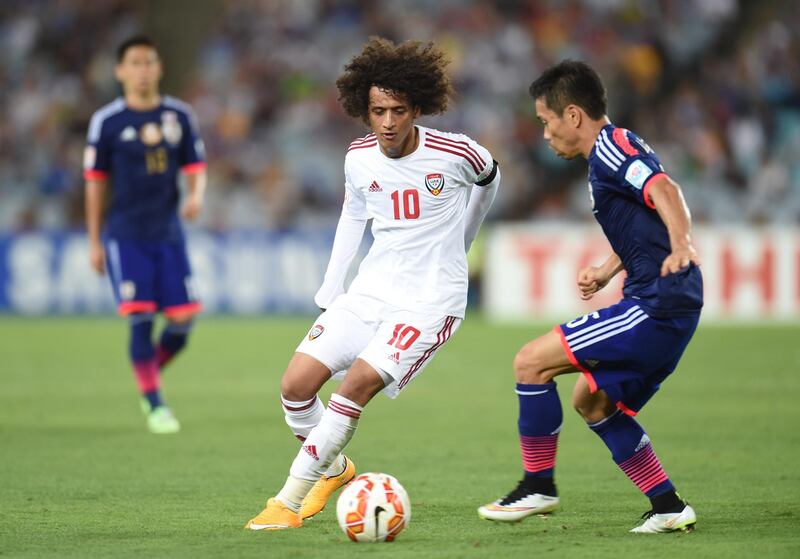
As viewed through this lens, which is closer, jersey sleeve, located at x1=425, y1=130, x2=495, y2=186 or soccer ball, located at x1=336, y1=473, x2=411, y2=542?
soccer ball, located at x1=336, y1=473, x2=411, y2=542

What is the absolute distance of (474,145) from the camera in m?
6.10

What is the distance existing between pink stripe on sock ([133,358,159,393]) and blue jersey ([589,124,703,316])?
4.75 meters

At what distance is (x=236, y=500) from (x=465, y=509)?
117cm

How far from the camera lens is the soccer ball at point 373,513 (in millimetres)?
5301

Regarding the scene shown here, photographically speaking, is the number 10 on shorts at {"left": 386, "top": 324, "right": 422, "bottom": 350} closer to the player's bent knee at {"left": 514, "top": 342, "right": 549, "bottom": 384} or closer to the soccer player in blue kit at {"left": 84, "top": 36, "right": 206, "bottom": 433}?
the player's bent knee at {"left": 514, "top": 342, "right": 549, "bottom": 384}

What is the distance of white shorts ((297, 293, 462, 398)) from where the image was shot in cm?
568

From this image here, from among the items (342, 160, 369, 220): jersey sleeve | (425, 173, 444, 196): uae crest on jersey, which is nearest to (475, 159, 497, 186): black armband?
(425, 173, 444, 196): uae crest on jersey

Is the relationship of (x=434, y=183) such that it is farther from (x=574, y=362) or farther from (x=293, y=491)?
(x=293, y=491)

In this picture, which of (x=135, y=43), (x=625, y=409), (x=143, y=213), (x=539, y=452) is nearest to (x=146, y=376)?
(x=143, y=213)

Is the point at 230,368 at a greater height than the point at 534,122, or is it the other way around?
the point at 534,122

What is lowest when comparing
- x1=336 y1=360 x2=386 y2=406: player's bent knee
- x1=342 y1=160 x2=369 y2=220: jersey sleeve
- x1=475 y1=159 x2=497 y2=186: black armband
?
x1=336 y1=360 x2=386 y2=406: player's bent knee

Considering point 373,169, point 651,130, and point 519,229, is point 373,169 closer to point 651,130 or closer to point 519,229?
point 519,229

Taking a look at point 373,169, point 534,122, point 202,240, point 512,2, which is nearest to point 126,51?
point 373,169

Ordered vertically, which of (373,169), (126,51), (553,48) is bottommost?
(373,169)
